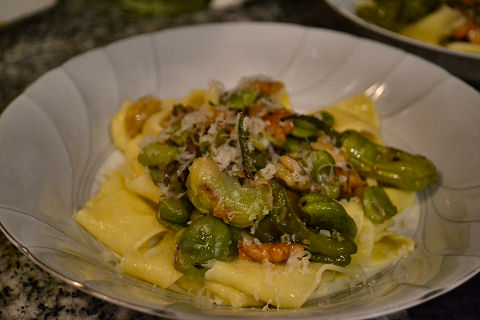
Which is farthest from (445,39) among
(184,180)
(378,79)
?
(184,180)

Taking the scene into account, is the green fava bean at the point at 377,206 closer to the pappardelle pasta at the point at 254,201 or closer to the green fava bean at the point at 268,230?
the pappardelle pasta at the point at 254,201

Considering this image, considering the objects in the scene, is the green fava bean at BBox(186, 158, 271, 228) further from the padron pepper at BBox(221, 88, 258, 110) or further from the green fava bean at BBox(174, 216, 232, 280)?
the padron pepper at BBox(221, 88, 258, 110)

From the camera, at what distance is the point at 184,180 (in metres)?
3.03

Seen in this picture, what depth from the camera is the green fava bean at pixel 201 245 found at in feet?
8.67

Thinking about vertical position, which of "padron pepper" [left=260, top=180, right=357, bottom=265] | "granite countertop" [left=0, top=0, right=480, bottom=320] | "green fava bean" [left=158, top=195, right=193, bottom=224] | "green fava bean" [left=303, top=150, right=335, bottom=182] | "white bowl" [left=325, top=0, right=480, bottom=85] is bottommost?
"granite countertop" [left=0, top=0, right=480, bottom=320]

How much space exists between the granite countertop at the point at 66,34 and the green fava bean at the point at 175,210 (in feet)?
2.39

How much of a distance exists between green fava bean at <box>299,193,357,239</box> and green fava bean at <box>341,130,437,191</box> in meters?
0.56

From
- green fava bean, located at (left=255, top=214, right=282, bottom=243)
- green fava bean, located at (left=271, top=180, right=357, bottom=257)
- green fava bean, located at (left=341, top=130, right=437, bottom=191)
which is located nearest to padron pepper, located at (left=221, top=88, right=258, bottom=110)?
green fava bean, located at (left=341, top=130, right=437, bottom=191)

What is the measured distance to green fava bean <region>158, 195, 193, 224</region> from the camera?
2.87 meters

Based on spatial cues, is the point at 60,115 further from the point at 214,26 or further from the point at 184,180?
the point at 214,26

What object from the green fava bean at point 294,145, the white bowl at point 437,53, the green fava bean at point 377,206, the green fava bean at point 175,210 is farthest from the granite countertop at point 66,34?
the green fava bean at point 294,145

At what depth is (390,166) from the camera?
3305 millimetres

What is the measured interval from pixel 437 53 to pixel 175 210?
9.63 feet

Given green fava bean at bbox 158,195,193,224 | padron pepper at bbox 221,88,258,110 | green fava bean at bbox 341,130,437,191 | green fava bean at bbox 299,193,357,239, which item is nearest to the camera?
green fava bean at bbox 299,193,357,239
